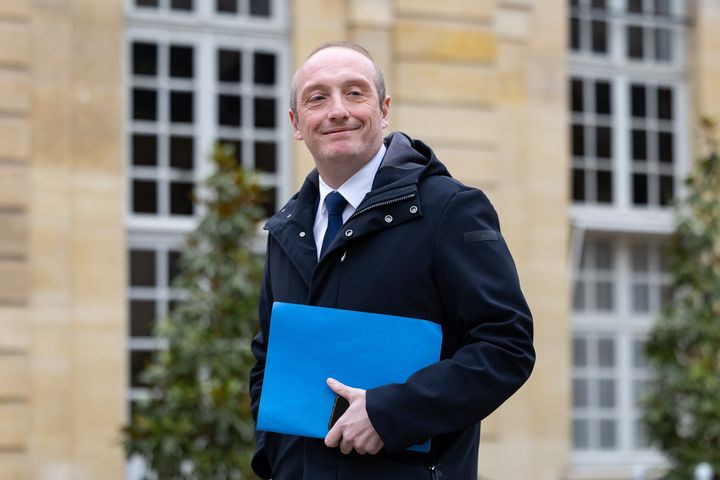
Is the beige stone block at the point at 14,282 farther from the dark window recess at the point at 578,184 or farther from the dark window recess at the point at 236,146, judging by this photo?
the dark window recess at the point at 578,184

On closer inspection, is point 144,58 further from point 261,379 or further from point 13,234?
point 261,379

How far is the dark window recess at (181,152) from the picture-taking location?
36.2ft

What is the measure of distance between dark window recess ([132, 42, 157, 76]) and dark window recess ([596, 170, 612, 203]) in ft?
13.7

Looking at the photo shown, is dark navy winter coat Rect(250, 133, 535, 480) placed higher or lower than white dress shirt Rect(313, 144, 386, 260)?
lower

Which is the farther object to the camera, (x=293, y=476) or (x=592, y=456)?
(x=592, y=456)

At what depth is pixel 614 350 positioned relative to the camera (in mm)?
12656

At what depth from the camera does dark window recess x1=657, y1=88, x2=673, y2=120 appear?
12.9 metres

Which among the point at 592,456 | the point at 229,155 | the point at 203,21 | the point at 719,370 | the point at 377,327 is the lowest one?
the point at 592,456

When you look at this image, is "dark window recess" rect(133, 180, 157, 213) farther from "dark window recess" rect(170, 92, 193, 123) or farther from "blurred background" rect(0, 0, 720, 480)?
"dark window recess" rect(170, 92, 193, 123)

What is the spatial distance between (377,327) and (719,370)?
844 centimetres

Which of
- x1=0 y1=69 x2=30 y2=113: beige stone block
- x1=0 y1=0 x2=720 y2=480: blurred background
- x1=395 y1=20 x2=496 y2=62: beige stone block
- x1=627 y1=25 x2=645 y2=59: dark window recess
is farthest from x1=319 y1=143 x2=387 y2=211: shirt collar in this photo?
x1=627 y1=25 x2=645 y2=59: dark window recess

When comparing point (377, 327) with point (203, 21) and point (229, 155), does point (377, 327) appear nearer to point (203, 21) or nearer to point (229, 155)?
point (229, 155)

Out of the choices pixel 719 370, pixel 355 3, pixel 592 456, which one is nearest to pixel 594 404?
pixel 592 456

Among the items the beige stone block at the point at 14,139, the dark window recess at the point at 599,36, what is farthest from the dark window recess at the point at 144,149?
the dark window recess at the point at 599,36
